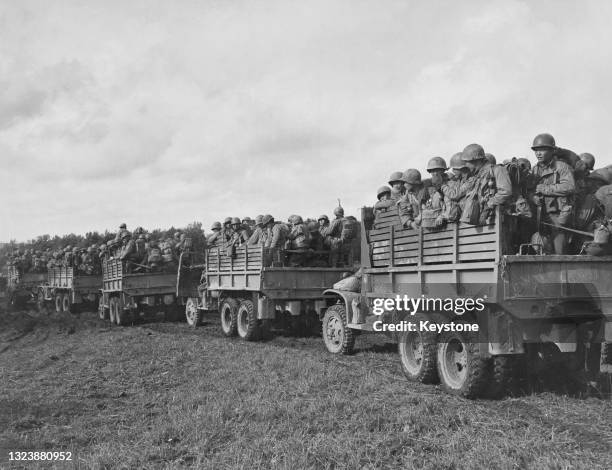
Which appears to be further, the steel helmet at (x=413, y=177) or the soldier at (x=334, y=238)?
the soldier at (x=334, y=238)

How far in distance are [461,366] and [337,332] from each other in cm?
394

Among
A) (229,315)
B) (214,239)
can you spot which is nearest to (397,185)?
(229,315)

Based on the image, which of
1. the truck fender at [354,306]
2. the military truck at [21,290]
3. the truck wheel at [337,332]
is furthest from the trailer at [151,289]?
the military truck at [21,290]

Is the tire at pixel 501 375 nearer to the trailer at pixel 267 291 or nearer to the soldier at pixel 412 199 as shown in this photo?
the soldier at pixel 412 199

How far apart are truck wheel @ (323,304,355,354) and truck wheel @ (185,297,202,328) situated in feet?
22.5

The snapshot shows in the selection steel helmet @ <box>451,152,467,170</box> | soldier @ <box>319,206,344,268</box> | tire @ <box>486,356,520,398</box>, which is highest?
steel helmet @ <box>451,152,467,170</box>

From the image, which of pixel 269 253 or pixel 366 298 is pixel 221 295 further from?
pixel 366 298

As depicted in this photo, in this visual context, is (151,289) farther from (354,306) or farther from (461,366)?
(461,366)

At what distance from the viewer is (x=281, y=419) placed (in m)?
6.36

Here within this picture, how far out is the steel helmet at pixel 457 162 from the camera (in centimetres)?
802

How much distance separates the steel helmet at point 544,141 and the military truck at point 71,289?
761 inches

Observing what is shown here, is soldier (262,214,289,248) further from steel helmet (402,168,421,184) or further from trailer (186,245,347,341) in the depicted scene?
steel helmet (402,168,421,184)

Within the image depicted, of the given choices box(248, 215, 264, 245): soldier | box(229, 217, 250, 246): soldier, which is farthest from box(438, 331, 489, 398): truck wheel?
box(229, 217, 250, 246): soldier

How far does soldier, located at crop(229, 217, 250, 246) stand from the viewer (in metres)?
16.2
